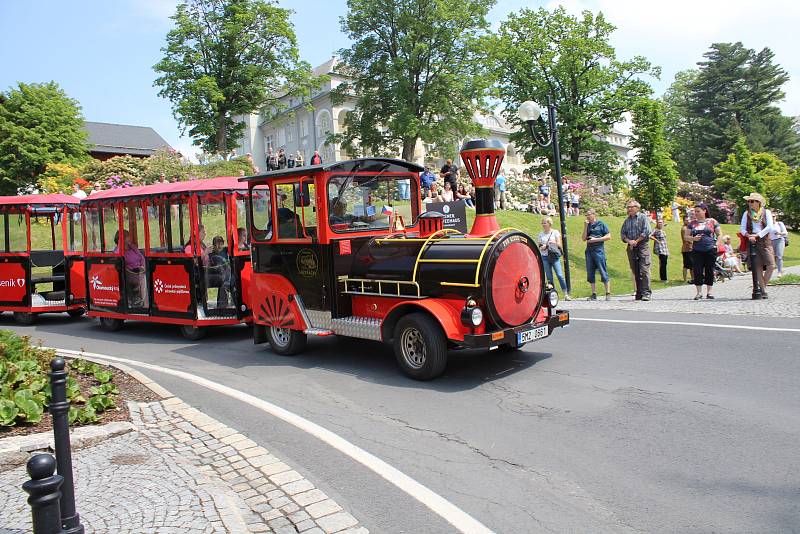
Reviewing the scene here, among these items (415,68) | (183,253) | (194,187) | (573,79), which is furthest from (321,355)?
(573,79)

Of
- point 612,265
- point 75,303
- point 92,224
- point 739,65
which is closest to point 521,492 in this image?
point 92,224

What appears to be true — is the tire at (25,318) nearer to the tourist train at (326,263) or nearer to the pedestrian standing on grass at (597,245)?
the tourist train at (326,263)

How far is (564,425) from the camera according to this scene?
539 centimetres

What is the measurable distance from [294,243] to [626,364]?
4.54m

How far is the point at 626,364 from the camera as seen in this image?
722 cm

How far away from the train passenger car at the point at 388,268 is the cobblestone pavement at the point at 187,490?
256 cm

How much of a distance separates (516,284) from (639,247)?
609 centimetres

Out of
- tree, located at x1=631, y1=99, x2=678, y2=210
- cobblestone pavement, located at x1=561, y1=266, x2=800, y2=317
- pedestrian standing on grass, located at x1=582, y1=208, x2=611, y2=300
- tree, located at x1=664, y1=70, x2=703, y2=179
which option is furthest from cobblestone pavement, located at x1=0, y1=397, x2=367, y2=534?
tree, located at x1=664, y1=70, x2=703, y2=179

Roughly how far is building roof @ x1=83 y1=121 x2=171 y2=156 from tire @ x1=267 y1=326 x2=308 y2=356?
60.6 meters

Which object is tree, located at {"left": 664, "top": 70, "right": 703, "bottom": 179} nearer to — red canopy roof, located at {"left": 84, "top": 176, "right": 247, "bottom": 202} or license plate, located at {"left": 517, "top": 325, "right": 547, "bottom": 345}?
red canopy roof, located at {"left": 84, "top": 176, "right": 247, "bottom": 202}

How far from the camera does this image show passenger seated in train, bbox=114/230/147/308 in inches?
457

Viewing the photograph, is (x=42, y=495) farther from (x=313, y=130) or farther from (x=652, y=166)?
(x=313, y=130)

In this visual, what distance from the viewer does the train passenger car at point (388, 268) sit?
6965mm

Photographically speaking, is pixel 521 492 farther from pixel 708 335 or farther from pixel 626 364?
pixel 708 335
